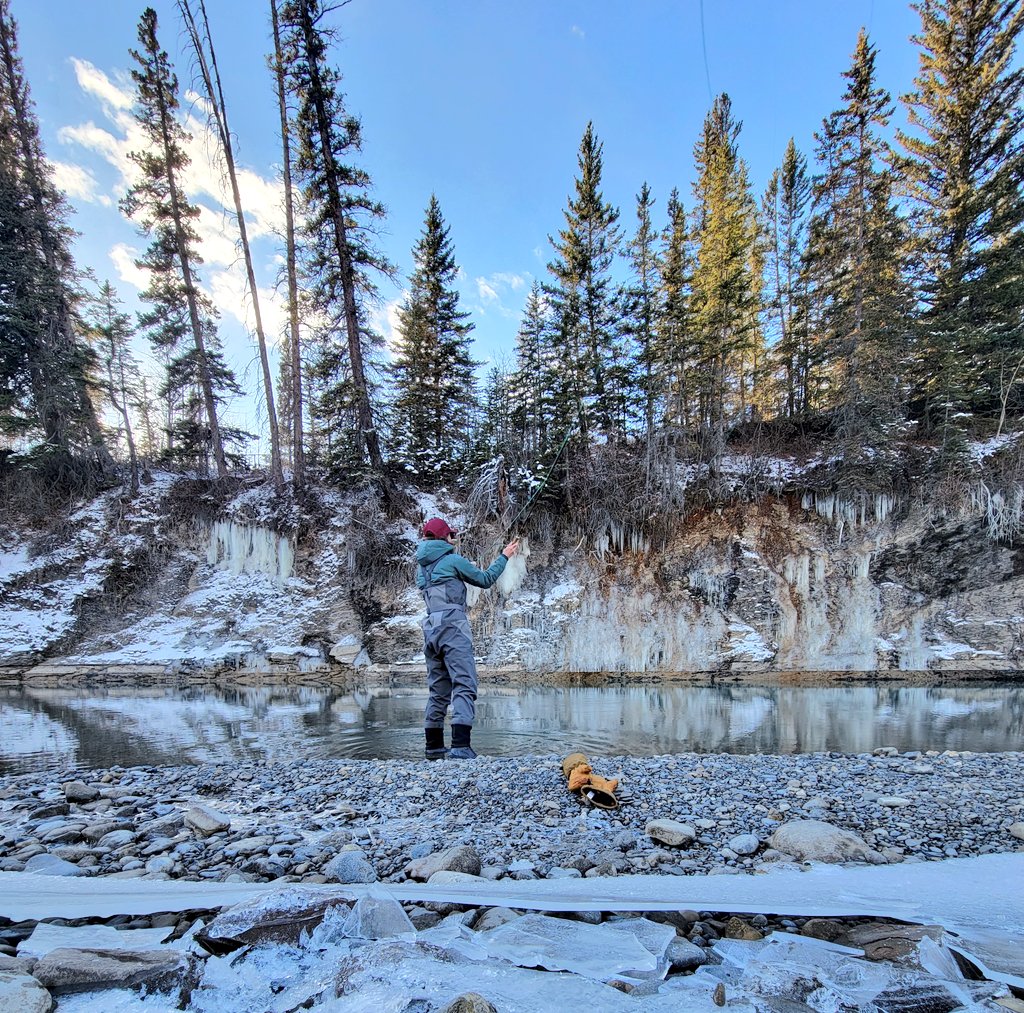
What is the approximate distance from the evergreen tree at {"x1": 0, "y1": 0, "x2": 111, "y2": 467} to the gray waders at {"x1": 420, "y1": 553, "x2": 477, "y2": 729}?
1788 cm

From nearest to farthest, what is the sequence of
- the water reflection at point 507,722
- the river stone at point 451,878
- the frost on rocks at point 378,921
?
the frost on rocks at point 378,921, the river stone at point 451,878, the water reflection at point 507,722

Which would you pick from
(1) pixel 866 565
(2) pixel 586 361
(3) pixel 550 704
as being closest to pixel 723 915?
(3) pixel 550 704

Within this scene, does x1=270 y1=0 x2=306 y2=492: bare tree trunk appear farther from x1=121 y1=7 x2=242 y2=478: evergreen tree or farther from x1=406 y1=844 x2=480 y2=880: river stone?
x1=406 y1=844 x2=480 y2=880: river stone

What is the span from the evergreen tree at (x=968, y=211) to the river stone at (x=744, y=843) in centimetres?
1604

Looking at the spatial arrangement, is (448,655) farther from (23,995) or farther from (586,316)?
(586,316)

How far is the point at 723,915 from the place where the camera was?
173 cm

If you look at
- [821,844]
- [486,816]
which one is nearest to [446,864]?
[486,816]

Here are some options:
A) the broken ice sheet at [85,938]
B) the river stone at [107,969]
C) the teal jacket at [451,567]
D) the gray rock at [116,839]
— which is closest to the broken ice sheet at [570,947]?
the river stone at [107,969]

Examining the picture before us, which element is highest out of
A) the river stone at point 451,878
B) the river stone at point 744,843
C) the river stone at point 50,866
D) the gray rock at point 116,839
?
the river stone at point 451,878

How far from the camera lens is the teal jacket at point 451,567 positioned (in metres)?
5.36

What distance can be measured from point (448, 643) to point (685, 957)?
4.09m

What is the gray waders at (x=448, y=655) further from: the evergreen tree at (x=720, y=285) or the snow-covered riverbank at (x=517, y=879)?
the evergreen tree at (x=720, y=285)

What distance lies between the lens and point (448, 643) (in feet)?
17.4

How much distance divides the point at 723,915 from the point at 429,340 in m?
20.5
